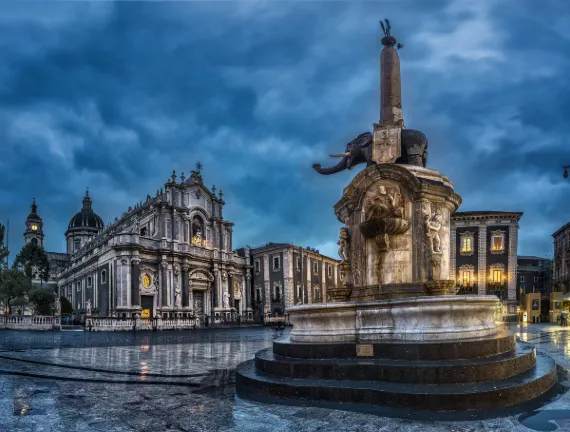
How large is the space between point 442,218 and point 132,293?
41.1 metres

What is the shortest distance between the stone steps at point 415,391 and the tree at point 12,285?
4532 cm

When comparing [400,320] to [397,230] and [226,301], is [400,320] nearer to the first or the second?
[397,230]

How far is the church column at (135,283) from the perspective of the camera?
152ft

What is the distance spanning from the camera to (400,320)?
319 inches

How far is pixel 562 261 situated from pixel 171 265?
45.1m

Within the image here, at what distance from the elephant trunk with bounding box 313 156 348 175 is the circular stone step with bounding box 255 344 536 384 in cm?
636

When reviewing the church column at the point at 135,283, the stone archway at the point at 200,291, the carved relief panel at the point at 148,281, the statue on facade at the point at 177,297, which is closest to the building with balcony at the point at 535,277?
Result: the stone archway at the point at 200,291

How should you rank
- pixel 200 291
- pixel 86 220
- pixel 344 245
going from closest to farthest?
pixel 344 245
pixel 200 291
pixel 86 220

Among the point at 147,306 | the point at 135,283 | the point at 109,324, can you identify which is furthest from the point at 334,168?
the point at 147,306

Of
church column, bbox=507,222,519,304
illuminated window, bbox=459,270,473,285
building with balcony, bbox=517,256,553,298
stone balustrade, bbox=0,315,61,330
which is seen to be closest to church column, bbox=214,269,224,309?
stone balustrade, bbox=0,315,61,330

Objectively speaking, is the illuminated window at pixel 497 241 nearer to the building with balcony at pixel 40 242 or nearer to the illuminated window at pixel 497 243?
the illuminated window at pixel 497 243

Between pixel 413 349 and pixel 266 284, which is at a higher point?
pixel 413 349

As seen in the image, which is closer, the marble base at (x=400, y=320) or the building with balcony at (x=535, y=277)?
the marble base at (x=400, y=320)

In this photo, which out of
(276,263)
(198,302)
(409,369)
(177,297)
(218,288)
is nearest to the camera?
(409,369)
